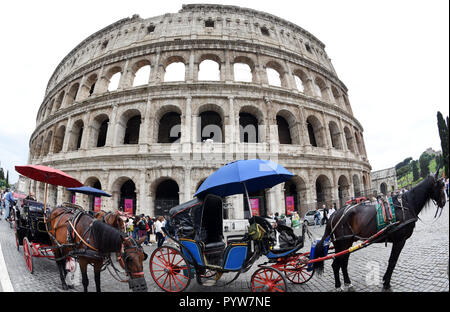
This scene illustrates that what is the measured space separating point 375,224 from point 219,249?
3.16 metres

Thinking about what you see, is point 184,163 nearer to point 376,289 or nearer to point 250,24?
point 376,289

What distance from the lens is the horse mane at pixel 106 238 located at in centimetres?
345

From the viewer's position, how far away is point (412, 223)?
351 centimetres

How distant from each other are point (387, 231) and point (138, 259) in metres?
4.37

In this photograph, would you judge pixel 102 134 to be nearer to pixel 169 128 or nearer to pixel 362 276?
pixel 169 128

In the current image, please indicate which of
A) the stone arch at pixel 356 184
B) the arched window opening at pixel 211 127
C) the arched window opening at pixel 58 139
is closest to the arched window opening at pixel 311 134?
the stone arch at pixel 356 184

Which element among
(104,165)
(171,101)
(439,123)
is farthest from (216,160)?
(439,123)

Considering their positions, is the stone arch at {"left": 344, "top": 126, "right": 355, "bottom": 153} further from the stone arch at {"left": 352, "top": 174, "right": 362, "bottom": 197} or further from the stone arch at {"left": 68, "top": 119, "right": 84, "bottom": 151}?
the stone arch at {"left": 68, "top": 119, "right": 84, "bottom": 151}

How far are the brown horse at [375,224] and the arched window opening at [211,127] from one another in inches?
477

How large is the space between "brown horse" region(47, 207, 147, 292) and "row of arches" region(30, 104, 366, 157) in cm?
990

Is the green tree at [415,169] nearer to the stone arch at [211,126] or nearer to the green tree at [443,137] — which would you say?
the stone arch at [211,126]

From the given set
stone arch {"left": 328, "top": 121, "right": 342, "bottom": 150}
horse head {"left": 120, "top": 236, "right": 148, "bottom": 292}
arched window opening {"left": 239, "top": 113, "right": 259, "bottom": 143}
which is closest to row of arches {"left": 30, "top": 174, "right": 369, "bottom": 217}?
stone arch {"left": 328, "top": 121, "right": 342, "bottom": 150}

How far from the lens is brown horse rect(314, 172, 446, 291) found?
11.4 feet

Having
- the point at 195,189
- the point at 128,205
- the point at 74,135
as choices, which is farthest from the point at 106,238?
the point at 74,135
